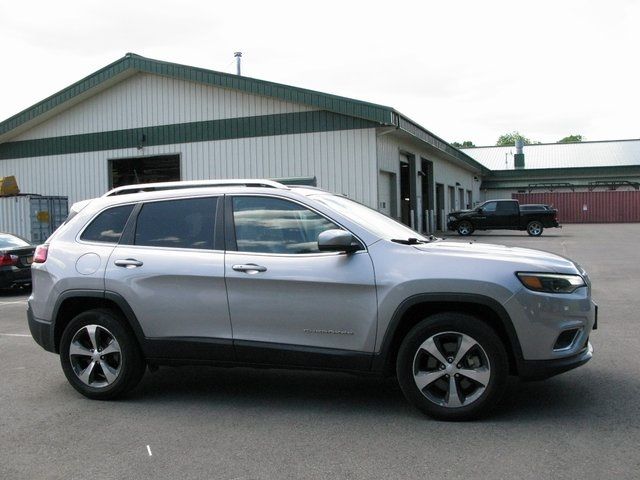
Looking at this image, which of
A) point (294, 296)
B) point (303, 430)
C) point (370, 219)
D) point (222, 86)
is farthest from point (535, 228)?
point (303, 430)

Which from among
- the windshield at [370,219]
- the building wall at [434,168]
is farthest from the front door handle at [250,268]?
the building wall at [434,168]

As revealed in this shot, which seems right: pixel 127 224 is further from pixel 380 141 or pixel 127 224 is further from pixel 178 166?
pixel 178 166

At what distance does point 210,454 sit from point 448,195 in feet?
106

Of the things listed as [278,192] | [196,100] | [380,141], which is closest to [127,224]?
[278,192]

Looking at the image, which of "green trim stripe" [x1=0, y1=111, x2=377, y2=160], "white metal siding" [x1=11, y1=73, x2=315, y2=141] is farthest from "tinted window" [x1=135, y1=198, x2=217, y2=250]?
"white metal siding" [x1=11, y1=73, x2=315, y2=141]

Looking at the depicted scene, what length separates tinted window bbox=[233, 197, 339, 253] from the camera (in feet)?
16.2

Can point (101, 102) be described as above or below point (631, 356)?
above

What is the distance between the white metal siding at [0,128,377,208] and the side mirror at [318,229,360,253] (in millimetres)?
14672

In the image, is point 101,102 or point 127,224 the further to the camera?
point 101,102

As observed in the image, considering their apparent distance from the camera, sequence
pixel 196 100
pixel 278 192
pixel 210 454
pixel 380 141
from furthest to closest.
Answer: pixel 196 100, pixel 380 141, pixel 278 192, pixel 210 454

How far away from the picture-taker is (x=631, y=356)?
638 centimetres

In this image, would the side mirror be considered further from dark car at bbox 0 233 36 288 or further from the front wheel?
the front wheel

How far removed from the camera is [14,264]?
42.4ft

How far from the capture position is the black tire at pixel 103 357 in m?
5.26
